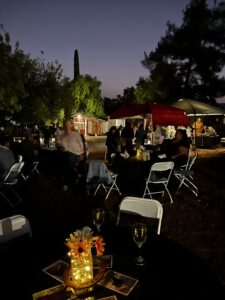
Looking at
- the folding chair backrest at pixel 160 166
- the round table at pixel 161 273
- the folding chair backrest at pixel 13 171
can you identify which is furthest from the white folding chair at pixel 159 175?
the round table at pixel 161 273

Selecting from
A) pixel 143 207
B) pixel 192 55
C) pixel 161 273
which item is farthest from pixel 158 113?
pixel 192 55

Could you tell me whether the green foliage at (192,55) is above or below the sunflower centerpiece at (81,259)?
above

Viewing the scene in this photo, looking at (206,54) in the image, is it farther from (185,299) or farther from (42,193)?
(185,299)

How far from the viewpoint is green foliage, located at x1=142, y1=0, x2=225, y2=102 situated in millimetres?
24500

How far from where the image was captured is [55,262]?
70.0 inches

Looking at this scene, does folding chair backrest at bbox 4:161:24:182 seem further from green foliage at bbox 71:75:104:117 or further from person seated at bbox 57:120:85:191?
green foliage at bbox 71:75:104:117

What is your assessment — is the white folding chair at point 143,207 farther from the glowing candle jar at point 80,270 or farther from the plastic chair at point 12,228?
the glowing candle jar at point 80,270

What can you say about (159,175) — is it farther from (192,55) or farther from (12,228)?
(192,55)

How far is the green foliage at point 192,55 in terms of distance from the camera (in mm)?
24500

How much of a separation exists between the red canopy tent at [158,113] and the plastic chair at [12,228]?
5.27 metres

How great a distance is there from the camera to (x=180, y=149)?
6.89 meters

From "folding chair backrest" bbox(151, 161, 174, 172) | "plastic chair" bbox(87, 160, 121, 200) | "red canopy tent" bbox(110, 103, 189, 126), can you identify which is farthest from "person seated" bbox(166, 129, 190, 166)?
"plastic chair" bbox(87, 160, 121, 200)

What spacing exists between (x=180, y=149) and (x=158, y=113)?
121cm

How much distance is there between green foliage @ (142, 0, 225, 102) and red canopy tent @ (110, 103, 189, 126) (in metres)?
18.8
